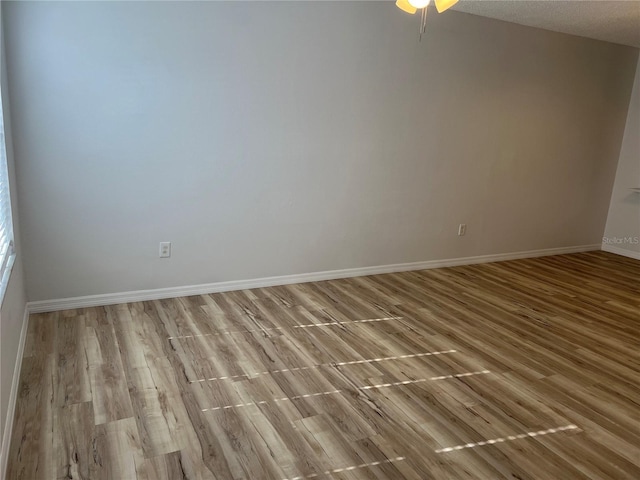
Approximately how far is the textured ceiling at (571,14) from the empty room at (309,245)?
4 centimetres

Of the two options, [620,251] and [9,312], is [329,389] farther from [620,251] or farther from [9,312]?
[620,251]

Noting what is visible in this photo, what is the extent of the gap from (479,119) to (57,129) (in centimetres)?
362

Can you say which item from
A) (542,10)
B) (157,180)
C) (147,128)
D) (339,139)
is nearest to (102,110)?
(147,128)

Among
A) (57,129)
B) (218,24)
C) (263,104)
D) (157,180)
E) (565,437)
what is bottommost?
(565,437)

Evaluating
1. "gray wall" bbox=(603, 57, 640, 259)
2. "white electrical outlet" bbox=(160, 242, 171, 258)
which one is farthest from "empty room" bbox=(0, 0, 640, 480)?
"gray wall" bbox=(603, 57, 640, 259)

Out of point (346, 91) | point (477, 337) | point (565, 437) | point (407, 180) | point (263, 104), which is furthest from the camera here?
point (407, 180)

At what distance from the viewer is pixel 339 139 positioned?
4.11m

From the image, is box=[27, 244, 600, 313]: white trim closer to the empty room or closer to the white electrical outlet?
the empty room

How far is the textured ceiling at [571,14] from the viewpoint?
3961 millimetres

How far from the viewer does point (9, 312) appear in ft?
7.59

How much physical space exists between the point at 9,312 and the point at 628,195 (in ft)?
20.5

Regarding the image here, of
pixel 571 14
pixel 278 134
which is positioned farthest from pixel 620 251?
pixel 278 134

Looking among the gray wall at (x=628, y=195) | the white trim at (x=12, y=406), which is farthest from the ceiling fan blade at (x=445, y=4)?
the gray wall at (x=628, y=195)

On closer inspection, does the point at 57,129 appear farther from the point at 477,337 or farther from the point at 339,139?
the point at 477,337
